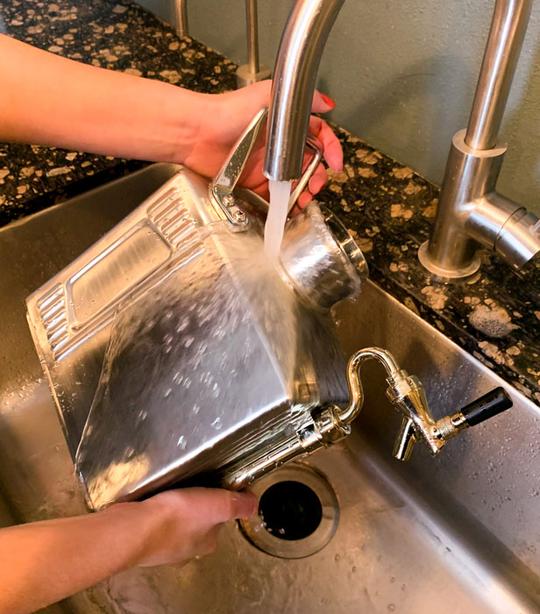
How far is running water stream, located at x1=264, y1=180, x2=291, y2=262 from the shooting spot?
0.44 meters

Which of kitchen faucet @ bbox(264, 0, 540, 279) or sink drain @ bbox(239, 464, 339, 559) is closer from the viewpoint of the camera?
kitchen faucet @ bbox(264, 0, 540, 279)

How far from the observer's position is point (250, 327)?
0.44 m

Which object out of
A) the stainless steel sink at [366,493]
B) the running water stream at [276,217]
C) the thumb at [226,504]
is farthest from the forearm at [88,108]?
the thumb at [226,504]

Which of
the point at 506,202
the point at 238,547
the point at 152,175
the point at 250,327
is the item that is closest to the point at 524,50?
the point at 506,202

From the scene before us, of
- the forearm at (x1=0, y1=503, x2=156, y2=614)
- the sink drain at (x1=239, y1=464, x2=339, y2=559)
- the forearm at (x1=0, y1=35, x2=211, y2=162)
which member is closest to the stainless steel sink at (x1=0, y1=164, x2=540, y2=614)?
the sink drain at (x1=239, y1=464, x2=339, y2=559)

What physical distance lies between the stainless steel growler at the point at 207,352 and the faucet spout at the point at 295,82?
0.31 ft

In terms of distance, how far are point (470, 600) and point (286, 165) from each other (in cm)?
53

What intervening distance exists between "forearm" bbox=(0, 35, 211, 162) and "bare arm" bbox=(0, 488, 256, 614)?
0.38 metres

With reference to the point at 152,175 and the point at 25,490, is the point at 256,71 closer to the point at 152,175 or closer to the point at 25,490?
the point at 152,175

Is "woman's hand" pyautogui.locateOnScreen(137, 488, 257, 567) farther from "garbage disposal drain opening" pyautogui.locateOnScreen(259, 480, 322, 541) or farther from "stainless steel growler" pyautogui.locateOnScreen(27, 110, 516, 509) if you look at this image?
"garbage disposal drain opening" pyautogui.locateOnScreen(259, 480, 322, 541)

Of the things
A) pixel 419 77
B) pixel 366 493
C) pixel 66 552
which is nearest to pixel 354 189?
pixel 419 77

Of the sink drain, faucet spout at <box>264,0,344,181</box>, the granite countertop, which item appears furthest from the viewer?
the sink drain

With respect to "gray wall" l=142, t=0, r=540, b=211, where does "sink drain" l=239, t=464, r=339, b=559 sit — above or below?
below

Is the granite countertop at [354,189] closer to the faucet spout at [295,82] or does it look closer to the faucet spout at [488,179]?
the faucet spout at [488,179]
